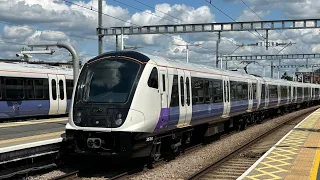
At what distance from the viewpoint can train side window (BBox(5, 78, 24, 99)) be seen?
18.7 meters

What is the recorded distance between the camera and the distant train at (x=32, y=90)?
18672 millimetres

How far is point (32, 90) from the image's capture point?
20.4m

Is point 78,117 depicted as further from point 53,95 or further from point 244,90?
point 244,90

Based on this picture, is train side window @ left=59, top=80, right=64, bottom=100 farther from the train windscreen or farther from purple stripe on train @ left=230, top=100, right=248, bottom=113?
the train windscreen

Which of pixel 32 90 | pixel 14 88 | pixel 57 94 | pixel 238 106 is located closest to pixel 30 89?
pixel 32 90

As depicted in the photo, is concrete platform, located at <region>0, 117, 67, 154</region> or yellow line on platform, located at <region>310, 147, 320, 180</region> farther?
concrete platform, located at <region>0, 117, 67, 154</region>

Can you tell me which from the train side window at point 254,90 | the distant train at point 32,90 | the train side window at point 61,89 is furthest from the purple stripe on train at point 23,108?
the train side window at point 254,90

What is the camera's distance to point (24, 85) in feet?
65.3

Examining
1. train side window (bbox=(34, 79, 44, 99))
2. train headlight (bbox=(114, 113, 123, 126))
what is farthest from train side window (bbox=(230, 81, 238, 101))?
train headlight (bbox=(114, 113, 123, 126))

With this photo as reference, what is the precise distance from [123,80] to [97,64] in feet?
3.50

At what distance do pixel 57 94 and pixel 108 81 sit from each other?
12072 mm

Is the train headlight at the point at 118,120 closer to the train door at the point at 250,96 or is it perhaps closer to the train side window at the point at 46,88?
the train side window at the point at 46,88

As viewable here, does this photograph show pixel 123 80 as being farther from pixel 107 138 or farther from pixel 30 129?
pixel 30 129

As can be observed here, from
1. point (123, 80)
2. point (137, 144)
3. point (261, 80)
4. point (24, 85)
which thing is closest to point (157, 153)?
point (137, 144)
